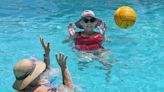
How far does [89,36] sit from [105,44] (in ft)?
3.39

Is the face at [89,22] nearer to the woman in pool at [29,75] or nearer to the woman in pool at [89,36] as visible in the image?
the woman in pool at [89,36]

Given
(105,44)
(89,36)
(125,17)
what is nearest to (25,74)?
(125,17)

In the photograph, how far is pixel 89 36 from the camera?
9.02m

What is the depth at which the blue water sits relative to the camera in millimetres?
8008

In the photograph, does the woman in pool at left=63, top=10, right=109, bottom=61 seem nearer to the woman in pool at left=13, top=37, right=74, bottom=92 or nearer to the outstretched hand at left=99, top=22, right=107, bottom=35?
the outstretched hand at left=99, top=22, right=107, bottom=35

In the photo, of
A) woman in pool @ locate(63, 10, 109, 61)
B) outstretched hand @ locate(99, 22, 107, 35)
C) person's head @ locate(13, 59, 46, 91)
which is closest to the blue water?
woman in pool @ locate(63, 10, 109, 61)

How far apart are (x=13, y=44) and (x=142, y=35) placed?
11.6 ft

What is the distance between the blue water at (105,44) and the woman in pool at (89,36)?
0.33 metres

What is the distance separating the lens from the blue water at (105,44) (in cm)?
801

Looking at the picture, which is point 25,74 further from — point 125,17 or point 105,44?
point 105,44

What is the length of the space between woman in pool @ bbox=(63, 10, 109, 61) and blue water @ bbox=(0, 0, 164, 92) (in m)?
0.33

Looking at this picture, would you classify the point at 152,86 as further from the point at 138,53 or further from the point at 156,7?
the point at 156,7

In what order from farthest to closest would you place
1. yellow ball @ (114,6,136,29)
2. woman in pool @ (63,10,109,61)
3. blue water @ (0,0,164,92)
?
1. woman in pool @ (63,10,109,61)
2. yellow ball @ (114,6,136,29)
3. blue water @ (0,0,164,92)

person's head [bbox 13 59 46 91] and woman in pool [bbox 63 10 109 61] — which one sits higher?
person's head [bbox 13 59 46 91]
